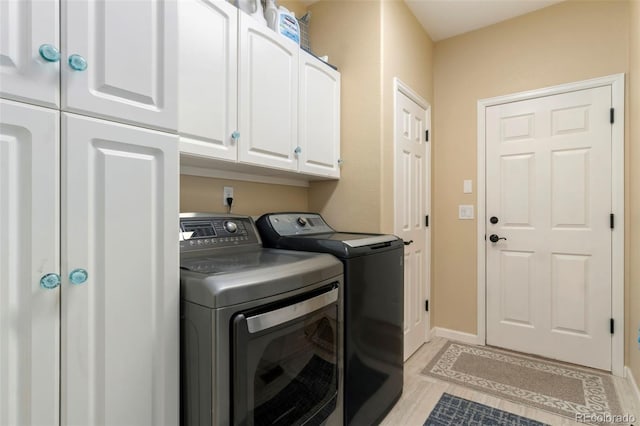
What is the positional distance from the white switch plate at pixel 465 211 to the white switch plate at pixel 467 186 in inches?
4.8

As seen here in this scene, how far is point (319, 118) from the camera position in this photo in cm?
210

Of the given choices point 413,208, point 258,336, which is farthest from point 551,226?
point 258,336

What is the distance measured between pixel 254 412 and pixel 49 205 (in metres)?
0.86

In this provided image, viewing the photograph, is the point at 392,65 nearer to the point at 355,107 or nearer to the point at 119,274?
the point at 355,107

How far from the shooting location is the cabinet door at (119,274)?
796 mm

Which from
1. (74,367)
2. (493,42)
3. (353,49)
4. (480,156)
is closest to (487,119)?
(480,156)

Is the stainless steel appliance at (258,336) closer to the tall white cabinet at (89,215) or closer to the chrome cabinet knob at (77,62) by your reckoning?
the tall white cabinet at (89,215)

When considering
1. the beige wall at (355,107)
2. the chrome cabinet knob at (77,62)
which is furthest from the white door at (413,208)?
the chrome cabinet knob at (77,62)

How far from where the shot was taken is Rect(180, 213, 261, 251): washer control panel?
1.46 m

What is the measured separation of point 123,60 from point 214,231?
2.85ft

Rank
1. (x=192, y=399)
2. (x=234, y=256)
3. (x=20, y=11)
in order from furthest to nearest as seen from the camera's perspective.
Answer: (x=234, y=256) → (x=192, y=399) → (x=20, y=11)

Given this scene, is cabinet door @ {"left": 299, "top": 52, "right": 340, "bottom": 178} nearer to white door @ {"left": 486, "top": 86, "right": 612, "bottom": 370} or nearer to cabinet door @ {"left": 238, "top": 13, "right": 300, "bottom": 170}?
cabinet door @ {"left": 238, "top": 13, "right": 300, "bottom": 170}

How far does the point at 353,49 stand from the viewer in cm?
223

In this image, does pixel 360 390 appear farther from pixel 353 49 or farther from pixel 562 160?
pixel 562 160
